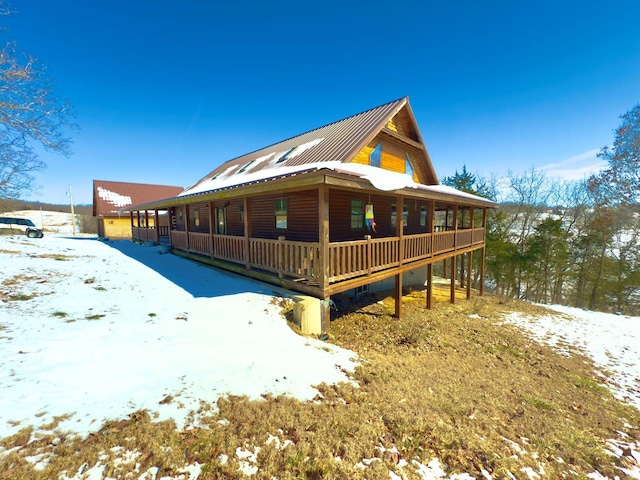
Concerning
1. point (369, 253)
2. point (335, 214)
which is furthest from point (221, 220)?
point (369, 253)

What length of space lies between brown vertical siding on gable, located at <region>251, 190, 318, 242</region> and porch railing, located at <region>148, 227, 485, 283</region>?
2.12 metres

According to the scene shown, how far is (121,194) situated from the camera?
3020cm

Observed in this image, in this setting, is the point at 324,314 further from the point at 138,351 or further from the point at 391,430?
the point at 138,351

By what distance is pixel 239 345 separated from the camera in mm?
4988

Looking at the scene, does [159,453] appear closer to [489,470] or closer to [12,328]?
[489,470]

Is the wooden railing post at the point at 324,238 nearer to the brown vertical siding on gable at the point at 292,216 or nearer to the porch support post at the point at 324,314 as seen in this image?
the porch support post at the point at 324,314

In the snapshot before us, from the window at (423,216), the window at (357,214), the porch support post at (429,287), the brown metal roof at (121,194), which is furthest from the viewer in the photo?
the brown metal roof at (121,194)

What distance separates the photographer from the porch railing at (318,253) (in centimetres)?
707

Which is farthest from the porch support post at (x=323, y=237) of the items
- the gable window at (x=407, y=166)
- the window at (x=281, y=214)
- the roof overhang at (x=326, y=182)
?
the gable window at (x=407, y=166)

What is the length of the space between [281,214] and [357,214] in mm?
3299

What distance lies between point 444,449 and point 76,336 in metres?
6.15

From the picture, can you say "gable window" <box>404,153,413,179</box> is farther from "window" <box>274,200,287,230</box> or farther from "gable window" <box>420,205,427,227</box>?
"window" <box>274,200,287,230</box>

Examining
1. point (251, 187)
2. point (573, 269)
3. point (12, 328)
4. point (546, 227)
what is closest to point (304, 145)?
point (251, 187)

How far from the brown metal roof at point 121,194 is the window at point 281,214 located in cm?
2463
